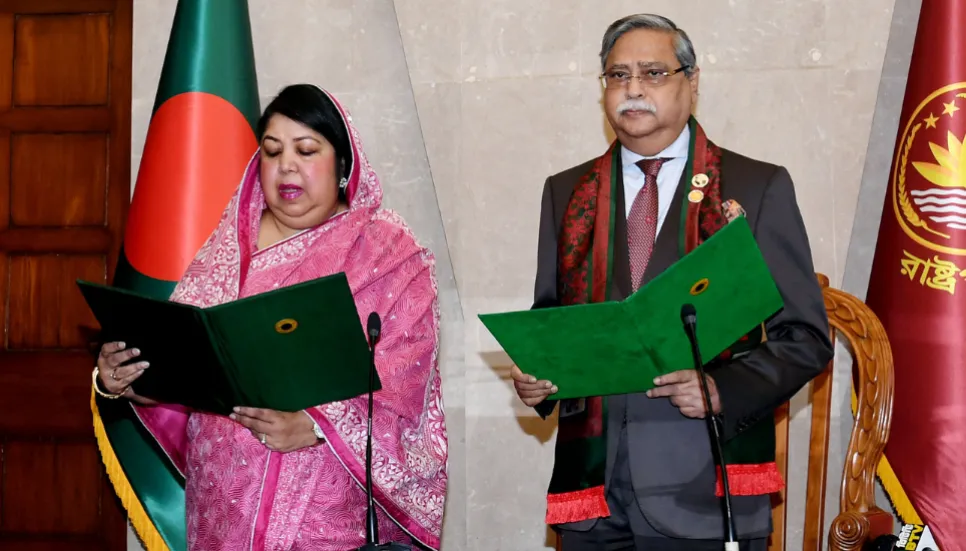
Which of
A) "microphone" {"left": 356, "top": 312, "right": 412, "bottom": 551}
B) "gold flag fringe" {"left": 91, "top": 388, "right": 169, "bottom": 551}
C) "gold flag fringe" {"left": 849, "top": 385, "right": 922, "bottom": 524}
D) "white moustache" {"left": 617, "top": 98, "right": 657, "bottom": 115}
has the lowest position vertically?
"gold flag fringe" {"left": 91, "top": 388, "right": 169, "bottom": 551}

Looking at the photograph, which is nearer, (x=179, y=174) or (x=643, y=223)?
(x=643, y=223)

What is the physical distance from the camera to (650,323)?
1.66 m

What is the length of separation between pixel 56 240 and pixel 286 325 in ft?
7.83

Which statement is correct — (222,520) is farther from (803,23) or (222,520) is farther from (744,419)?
(803,23)

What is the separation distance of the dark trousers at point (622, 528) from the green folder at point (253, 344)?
1.55 ft

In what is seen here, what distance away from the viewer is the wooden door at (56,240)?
372cm

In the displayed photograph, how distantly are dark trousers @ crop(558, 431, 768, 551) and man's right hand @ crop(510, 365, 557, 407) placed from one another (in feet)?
0.55

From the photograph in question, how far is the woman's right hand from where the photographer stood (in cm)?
199

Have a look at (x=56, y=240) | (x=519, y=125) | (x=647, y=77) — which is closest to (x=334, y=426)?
(x=647, y=77)

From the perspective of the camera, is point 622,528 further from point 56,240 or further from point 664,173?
point 56,240

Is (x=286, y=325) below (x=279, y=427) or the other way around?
the other way around

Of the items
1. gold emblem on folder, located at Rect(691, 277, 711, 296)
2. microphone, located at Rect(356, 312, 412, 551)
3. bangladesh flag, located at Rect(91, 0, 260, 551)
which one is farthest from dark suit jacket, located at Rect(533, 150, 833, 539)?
bangladesh flag, located at Rect(91, 0, 260, 551)

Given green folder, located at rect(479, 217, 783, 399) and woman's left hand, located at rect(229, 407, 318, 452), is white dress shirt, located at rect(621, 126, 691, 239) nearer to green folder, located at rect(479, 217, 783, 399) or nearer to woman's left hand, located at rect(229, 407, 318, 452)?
green folder, located at rect(479, 217, 783, 399)

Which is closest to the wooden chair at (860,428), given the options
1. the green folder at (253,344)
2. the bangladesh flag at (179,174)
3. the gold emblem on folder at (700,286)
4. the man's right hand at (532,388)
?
the man's right hand at (532,388)
